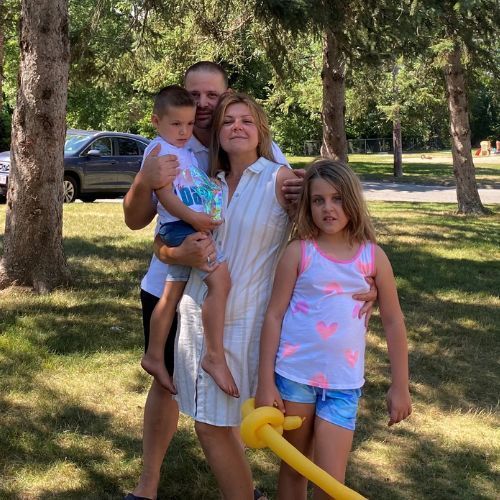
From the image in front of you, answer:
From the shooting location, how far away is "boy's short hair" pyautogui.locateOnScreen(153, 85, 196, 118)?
2.71 meters

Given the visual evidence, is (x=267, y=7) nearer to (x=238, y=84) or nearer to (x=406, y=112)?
(x=406, y=112)

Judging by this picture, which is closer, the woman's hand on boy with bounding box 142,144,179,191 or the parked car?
the woman's hand on boy with bounding box 142,144,179,191

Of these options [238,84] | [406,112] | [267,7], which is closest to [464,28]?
[267,7]

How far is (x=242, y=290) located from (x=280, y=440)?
0.60 meters

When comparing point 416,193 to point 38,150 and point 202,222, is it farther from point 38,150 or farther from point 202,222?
point 202,222

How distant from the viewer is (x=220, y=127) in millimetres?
2709

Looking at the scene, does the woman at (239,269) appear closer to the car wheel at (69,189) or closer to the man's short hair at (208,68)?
the man's short hair at (208,68)

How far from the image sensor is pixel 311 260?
2.58m

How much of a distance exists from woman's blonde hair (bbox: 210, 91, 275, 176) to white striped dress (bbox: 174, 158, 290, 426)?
0.28 ft

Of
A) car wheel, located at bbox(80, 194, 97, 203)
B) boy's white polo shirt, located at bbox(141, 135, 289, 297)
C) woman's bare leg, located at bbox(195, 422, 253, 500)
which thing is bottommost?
woman's bare leg, located at bbox(195, 422, 253, 500)

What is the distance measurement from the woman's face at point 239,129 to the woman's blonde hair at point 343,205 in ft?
0.79

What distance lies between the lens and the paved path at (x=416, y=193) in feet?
69.8

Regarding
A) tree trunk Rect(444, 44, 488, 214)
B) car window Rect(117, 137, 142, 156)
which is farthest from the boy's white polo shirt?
car window Rect(117, 137, 142, 156)

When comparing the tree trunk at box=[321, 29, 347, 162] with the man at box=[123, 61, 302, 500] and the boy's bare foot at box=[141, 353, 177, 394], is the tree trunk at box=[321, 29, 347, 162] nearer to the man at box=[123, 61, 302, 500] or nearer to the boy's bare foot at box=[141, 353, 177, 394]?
the man at box=[123, 61, 302, 500]
